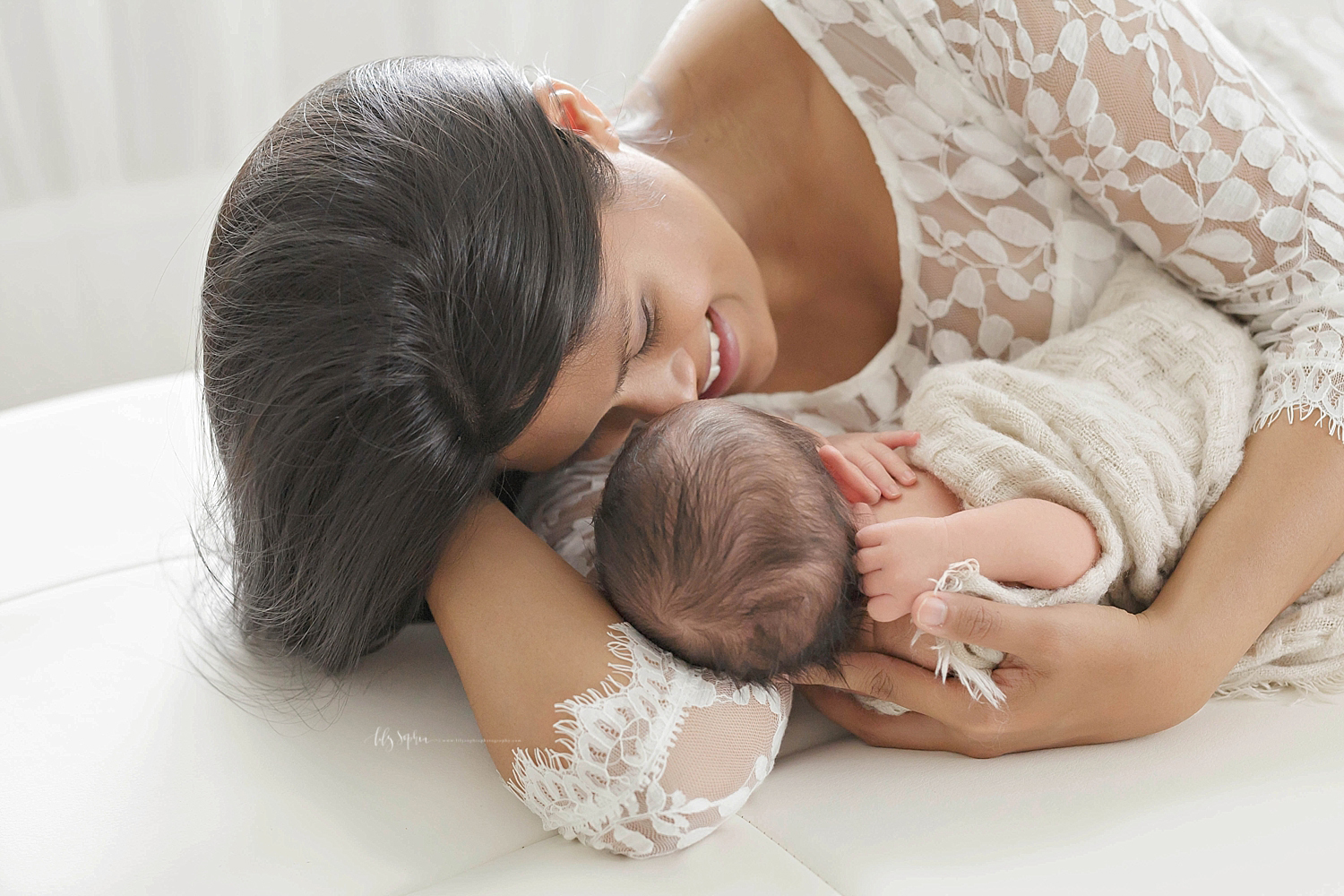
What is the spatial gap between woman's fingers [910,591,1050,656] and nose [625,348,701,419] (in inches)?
11.4

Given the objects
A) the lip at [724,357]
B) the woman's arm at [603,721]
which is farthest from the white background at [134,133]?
the woman's arm at [603,721]

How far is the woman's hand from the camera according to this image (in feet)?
3.02

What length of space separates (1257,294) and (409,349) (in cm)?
A: 88

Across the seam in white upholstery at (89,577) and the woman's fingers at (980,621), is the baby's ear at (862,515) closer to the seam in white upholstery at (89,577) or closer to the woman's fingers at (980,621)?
the woman's fingers at (980,621)

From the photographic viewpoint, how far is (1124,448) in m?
0.98

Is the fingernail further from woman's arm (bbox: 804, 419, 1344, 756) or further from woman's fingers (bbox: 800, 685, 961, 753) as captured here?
woman's fingers (bbox: 800, 685, 961, 753)

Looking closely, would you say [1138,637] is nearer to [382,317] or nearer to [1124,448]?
[1124,448]

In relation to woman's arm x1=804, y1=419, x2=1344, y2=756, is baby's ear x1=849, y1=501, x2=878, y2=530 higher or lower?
higher

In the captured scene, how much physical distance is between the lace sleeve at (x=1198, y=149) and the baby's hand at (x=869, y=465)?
1.21ft

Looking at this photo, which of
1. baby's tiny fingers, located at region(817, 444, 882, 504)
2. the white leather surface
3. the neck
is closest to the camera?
the white leather surface

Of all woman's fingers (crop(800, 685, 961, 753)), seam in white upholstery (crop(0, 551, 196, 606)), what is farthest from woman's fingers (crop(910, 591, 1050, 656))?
seam in white upholstery (crop(0, 551, 196, 606))

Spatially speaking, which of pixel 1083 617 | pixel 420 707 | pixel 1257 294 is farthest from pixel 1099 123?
pixel 420 707

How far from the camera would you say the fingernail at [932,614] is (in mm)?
878

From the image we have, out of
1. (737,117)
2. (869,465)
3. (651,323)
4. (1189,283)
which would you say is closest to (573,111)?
(651,323)
